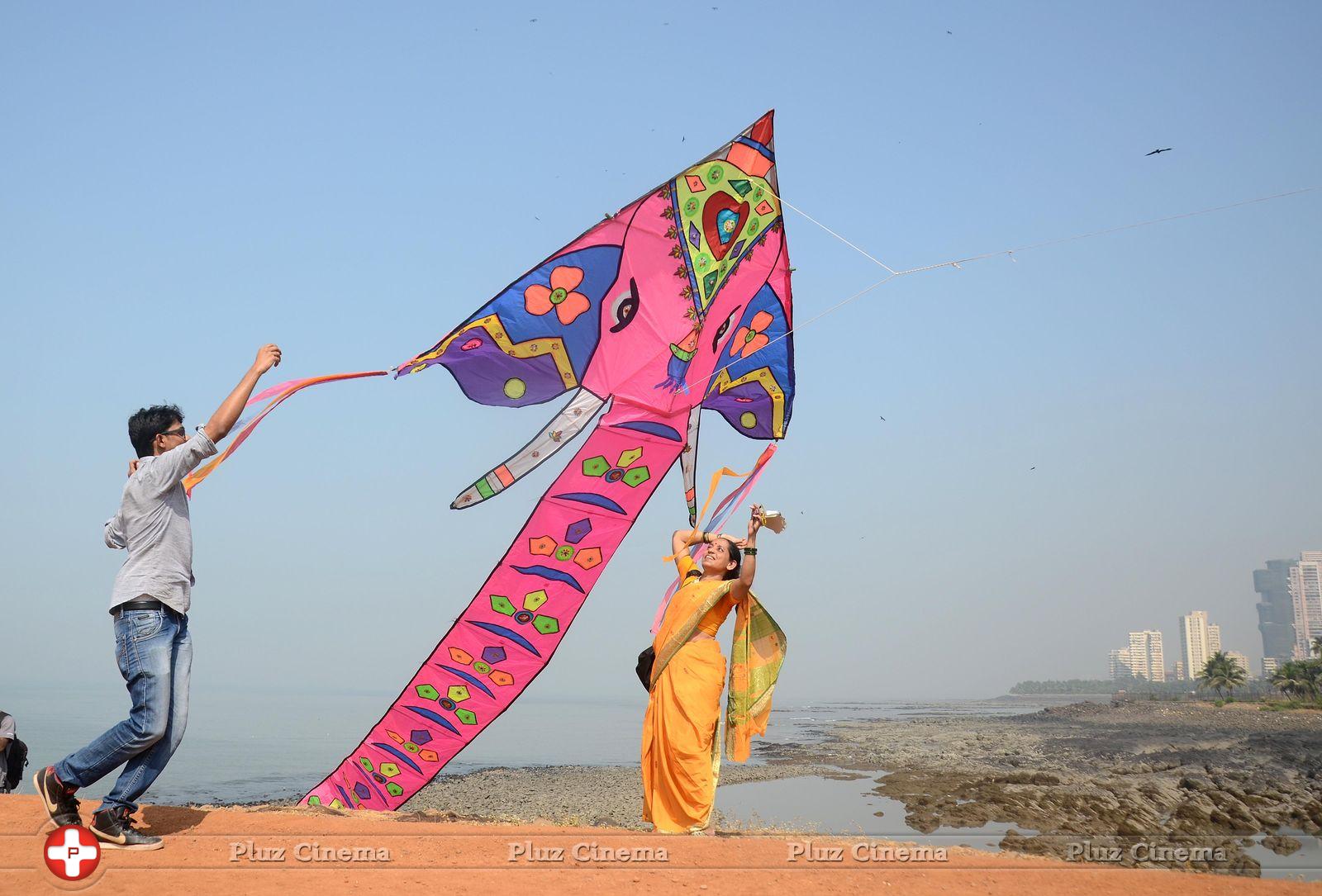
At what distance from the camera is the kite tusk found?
6.87m

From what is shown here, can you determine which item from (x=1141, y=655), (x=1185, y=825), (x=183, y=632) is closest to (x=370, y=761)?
(x=183, y=632)

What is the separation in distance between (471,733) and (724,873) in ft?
12.0

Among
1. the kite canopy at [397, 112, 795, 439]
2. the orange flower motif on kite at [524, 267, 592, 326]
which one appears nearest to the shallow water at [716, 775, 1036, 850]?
the kite canopy at [397, 112, 795, 439]

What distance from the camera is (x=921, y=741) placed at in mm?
23203

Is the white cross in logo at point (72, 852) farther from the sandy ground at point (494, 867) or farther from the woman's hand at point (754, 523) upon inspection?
the woman's hand at point (754, 523)

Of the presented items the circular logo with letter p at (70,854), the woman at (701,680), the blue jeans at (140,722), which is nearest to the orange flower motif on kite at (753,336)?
the woman at (701,680)

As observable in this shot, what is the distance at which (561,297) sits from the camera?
6840 millimetres

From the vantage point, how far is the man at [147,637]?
12.5ft

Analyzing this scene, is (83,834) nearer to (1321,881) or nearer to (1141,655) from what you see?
(1321,881)

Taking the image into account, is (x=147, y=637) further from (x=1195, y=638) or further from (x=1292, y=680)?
(x=1195, y=638)

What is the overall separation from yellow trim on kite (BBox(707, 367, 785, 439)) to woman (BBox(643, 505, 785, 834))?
5.52ft

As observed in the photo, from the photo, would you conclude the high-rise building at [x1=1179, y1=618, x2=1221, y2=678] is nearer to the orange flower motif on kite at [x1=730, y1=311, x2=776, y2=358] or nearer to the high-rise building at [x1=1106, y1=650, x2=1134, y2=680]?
the high-rise building at [x1=1106, y1=650, x2=1134, y2=680]

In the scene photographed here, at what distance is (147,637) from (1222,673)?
64.8m

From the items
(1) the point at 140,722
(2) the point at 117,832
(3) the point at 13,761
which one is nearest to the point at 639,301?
(1) the point at 140,722
